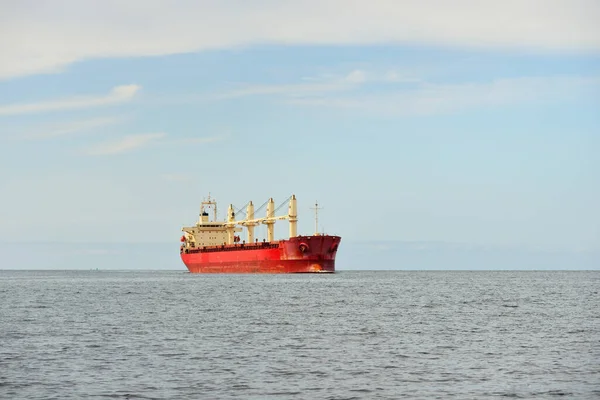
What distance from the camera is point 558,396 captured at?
20.9 metres

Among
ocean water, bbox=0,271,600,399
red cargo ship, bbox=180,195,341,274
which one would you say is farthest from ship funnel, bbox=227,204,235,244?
ocean water, bbox=0,271,600,399

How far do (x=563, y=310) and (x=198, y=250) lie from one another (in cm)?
8778

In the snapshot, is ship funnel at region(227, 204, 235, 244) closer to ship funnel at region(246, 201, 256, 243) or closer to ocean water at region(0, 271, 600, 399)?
ship funnel at region(246, 201, 256, 243)

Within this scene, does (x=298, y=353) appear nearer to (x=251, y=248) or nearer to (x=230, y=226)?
(x=251, y=248)

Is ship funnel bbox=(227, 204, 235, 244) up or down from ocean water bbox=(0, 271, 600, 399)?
up

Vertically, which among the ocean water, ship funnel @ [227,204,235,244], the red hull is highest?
ship funnel @ [227,204,235,244]

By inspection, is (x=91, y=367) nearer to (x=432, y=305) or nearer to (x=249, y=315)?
(x=249, y=315)

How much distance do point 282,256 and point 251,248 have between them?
1044cm

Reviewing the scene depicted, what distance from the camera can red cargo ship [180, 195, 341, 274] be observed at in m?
103

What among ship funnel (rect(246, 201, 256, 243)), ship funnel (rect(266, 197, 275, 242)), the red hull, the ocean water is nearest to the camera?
the ocean water

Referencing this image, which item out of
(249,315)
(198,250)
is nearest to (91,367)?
(249,315)

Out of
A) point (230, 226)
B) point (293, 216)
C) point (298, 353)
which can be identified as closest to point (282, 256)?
point (293, 216)

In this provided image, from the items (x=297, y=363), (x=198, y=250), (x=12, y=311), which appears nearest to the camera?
(x=297, y=363)

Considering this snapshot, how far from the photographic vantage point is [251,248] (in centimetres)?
11481
